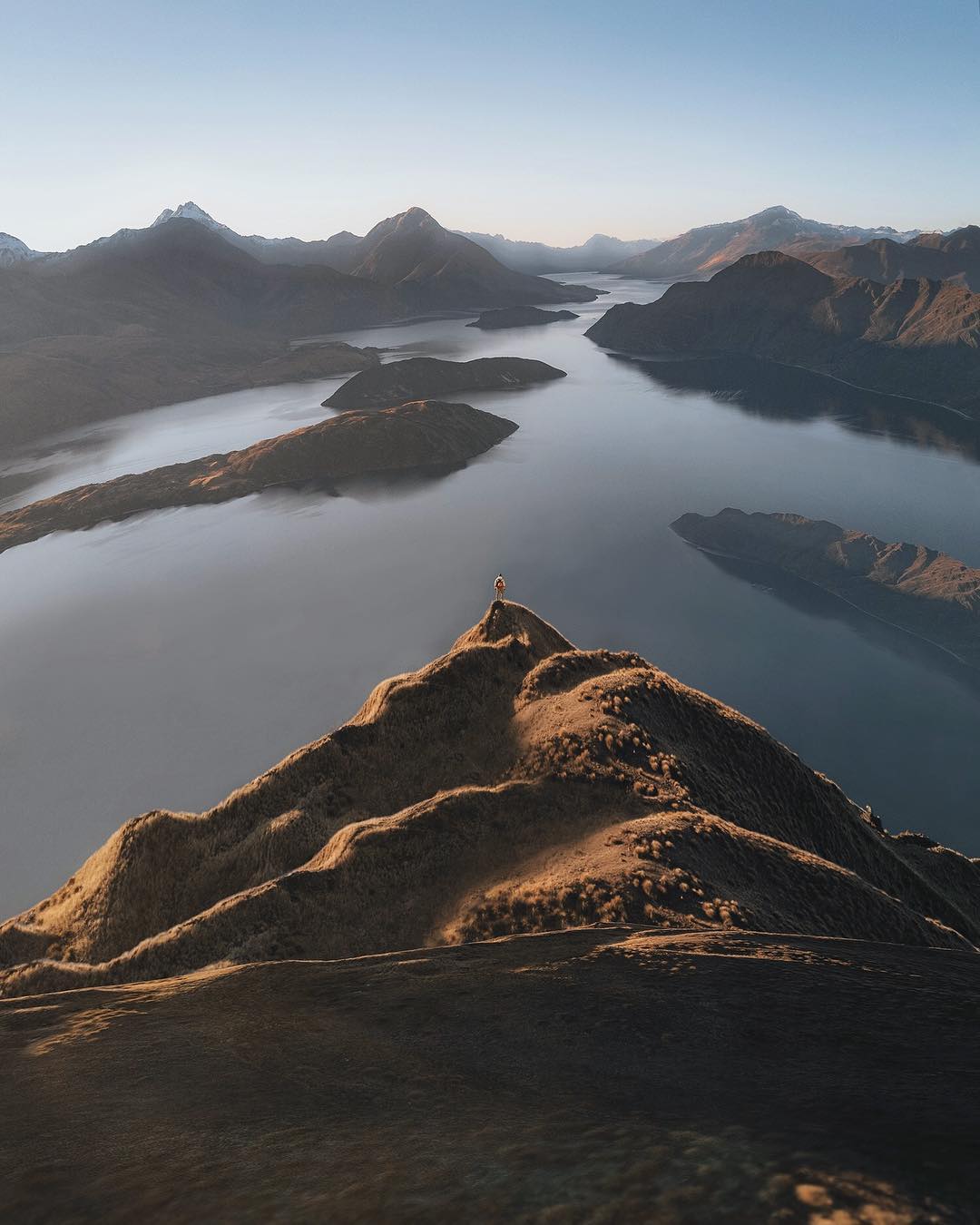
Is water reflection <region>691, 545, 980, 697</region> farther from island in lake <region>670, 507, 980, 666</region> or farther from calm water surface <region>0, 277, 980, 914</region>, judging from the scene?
island in lake <region>670, 507, 980, 666</region>

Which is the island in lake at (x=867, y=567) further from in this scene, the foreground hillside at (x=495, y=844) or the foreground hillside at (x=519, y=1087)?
the foreground hillside at (x=519, y=1087)

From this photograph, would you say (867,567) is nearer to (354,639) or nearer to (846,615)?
(846,615)

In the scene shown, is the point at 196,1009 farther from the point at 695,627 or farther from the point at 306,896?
the point at 695,627

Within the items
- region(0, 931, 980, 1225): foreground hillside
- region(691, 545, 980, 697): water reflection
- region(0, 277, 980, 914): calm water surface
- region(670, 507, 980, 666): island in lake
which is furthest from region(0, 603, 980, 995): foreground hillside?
region(670, 507, 980, 666): island in lake

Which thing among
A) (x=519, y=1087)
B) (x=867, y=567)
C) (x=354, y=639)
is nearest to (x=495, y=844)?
(x=519, y=1087)

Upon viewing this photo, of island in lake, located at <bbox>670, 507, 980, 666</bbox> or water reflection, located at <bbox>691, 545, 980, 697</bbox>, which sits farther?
island in lake, located at <bbox>670, 507, 980, 666</bbox>

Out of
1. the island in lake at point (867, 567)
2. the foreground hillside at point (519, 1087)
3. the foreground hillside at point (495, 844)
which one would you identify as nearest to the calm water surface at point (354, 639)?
the island in lake at point (867, 567)

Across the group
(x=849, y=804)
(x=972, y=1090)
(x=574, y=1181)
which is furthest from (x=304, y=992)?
(x=849, y=804)
